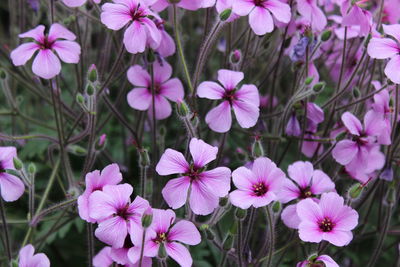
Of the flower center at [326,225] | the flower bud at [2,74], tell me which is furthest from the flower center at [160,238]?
the flower bud at [2,74]

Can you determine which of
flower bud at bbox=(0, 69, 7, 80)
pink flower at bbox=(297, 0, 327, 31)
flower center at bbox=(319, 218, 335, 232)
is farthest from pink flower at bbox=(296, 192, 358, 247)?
flower bud at bbox=(0, 69, 7, 80)

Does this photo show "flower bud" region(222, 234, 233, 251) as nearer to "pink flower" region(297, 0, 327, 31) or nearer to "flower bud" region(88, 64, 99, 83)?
"flower bud" region(88, 64, 99, 83)

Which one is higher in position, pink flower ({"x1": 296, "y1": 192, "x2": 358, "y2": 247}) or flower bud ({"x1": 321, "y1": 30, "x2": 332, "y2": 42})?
flower bud ({"x1": 321, "y1": 30, "x2": 332, "y2": 42})

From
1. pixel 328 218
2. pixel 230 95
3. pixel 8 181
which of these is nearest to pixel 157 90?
pixel 230 95

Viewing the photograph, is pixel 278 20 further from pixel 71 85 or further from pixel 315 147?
pixel 71 85

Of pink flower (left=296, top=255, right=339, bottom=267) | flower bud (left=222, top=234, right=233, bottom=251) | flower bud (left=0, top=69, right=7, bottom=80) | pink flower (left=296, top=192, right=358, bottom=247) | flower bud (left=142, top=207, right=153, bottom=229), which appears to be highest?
flower bud (left=0, top=69, right=7, bottom=80)

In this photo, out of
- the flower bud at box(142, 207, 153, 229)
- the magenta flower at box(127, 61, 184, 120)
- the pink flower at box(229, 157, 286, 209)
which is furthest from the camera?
the magenta flower at box(127, 61, 184, 120)
